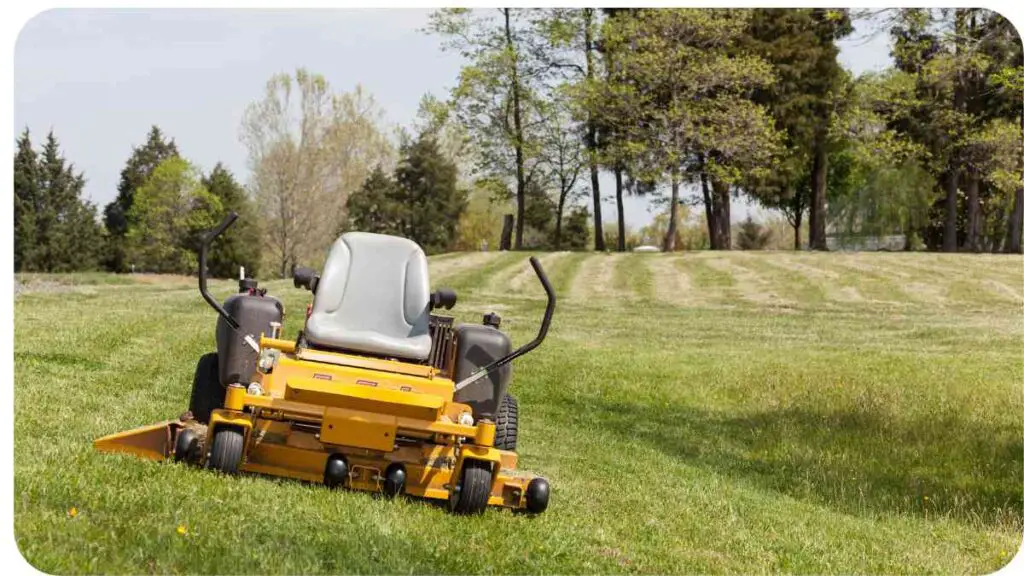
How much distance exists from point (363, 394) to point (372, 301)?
1386mm

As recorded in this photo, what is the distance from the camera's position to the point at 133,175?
61281 mm

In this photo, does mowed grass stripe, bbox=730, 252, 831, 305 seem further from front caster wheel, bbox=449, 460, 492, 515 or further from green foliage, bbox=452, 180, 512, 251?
front caster wheel, bbox=449, 460, 492, 515

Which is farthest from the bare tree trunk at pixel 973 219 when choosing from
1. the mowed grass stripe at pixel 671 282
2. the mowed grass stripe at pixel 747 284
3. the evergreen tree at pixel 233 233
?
the evergreen tree at pixel 233 233

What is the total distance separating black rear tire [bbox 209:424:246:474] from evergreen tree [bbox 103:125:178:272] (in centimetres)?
5408

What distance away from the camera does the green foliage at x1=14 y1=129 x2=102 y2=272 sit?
5112 cm

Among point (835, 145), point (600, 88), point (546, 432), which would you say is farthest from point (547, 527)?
point (835, 145)

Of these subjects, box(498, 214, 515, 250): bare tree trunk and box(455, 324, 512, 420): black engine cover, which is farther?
box(498, 214, 515, 250): bare tree trunk

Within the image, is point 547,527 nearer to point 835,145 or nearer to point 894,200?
point 835,145

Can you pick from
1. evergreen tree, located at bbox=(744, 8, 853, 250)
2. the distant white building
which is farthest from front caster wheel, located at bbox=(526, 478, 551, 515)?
the distant white building

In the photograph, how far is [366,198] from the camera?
43.8 meters

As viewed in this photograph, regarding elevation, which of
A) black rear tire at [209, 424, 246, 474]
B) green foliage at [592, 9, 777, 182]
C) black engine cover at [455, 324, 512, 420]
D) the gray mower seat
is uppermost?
green foliage at [592, 9, 777, 182]

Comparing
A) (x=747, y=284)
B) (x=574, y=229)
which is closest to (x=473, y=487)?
(x=747, y=284)

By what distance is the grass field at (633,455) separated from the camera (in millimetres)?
5738

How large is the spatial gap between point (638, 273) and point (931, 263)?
9454 millimetres
